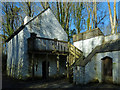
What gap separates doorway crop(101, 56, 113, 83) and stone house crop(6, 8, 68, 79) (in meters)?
4.18

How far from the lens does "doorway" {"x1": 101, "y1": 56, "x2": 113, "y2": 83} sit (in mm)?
8289

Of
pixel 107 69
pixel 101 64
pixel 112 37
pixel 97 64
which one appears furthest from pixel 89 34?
pixel 107 69

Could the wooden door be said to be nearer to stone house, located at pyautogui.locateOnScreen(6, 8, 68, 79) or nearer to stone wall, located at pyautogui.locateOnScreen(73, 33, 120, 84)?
stone wall, located at pyautogui.locateOnScreen(73, 33, 120, 84)

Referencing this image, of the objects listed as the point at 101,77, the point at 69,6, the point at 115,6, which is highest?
the point at 69,6

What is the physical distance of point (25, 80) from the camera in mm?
10125

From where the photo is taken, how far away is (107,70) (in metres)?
8.52

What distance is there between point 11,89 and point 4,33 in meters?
17.8

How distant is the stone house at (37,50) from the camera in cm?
1029

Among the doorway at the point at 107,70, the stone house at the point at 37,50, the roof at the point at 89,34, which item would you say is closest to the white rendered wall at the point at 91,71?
the doorway at the point at 107,70

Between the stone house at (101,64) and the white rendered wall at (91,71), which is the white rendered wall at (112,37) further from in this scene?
the white rendered wall at (91,71)

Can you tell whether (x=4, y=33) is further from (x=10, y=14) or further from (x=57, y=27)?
(x=57, y=27)

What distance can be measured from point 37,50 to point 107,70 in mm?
7202

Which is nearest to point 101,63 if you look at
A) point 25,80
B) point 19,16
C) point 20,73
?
point 25,80

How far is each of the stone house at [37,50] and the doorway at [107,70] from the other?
4.18 m
